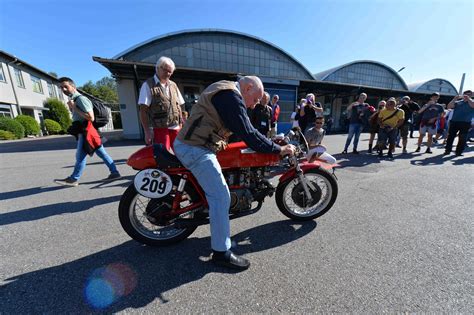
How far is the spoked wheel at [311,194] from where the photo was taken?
2476 millimetres

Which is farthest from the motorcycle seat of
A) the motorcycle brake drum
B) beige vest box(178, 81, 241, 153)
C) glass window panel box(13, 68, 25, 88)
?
glass window panel box(13, 68, 25, 88)

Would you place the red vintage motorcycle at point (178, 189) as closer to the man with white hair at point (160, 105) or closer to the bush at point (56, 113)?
the man with white hair at point (160, 105)

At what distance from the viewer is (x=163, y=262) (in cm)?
190

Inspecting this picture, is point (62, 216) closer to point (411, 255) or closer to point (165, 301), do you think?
point (165, 301)

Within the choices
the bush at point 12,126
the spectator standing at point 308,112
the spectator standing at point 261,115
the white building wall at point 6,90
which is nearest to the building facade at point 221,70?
the spectator standing at point 308,112

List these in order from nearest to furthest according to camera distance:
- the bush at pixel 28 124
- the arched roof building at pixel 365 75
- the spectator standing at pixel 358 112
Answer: the spectator standing at pixel 358 112, the bush at pixel 28 124, the arched roof building at pixel 365 75

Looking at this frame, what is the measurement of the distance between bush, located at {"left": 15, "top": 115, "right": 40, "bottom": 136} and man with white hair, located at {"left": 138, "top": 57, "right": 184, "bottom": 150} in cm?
2134

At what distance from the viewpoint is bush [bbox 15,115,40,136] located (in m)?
16.4

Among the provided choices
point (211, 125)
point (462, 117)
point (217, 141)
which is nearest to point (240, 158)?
point (217, 141)

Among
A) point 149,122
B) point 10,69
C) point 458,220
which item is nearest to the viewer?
point 458,220

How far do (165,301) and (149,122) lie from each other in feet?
7.48

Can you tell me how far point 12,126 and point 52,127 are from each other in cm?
499

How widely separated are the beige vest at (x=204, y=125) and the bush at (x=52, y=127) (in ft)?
83.8

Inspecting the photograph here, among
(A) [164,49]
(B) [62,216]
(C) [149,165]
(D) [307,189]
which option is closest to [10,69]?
(A) [164,49]
